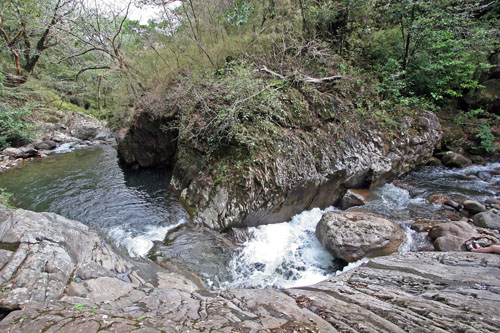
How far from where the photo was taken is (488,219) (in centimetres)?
532

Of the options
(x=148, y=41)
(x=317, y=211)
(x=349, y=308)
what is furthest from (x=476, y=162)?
(x=148, y=41)

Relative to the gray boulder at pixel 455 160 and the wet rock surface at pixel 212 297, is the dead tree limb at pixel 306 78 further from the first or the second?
the gray boulder at pixel 455 160

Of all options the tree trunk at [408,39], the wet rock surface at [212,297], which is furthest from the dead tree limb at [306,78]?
the wet rock surface at [212,297]

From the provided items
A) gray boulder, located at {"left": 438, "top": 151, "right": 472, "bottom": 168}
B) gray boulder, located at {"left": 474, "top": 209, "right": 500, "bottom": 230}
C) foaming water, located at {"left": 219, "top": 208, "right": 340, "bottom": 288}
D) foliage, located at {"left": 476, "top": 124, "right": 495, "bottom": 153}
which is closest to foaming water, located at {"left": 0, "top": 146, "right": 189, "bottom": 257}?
foaming water, located at {"left": 219, "top": 208, "right": 340, "bottom": 288}

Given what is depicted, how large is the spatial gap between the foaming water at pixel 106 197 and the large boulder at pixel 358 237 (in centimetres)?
362

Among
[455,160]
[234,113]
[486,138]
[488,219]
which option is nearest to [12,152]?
[234,113]

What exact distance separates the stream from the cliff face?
449mm

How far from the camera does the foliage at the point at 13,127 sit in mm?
11961

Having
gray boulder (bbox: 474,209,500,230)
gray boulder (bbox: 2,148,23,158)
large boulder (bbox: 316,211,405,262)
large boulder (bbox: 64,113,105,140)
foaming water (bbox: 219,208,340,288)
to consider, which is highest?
large boulder (bbox: 64,113,105,140)

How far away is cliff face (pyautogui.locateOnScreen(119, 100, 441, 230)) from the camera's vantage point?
5430 mm

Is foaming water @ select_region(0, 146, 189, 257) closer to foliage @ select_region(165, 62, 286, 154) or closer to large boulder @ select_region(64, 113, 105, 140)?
foliage @ select_region(165, 62, 286, 154)

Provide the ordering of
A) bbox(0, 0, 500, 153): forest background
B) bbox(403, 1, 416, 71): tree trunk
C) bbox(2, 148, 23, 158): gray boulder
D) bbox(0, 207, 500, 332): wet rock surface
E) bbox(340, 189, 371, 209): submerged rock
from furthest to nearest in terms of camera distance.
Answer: bbox(2, 148, 23, 158): gray boulder → bbox(403, 1, 416, 71): tree trunk → bbox(0, 0, 500, 153): forest background → bbox(340, 189, 371, 209): submerged rock → bbox(0, 207, 500, 332): wet rock surface

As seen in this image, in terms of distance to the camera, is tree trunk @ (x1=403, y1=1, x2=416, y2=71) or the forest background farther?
tree trunk @ (x1=403, y1=1, x2=416, y2=71)

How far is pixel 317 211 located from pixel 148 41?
371 inches
